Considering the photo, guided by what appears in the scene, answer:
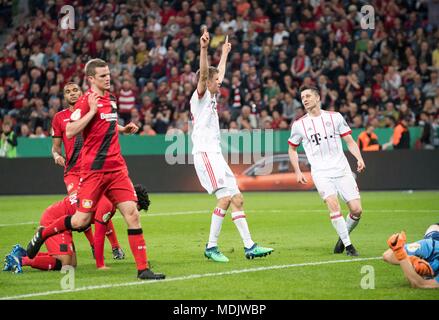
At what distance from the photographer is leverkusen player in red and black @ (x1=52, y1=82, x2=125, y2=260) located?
12.0m

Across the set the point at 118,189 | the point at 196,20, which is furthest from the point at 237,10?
the point at 118,189

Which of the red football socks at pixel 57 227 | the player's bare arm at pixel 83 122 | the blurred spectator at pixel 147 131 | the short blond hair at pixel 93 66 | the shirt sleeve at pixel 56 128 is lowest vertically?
the blurred spectator at pixel 147 131

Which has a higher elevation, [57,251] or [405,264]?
[405,264]

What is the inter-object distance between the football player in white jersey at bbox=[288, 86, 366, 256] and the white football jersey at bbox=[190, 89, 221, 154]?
4.47 feet

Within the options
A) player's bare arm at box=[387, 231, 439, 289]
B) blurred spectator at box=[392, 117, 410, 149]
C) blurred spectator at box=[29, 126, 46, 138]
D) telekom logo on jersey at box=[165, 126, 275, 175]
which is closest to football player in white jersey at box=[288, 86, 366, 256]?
player's bare arm at box=[387, 231, 439, 289]

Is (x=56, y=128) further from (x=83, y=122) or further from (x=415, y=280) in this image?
(x=415, y=280)

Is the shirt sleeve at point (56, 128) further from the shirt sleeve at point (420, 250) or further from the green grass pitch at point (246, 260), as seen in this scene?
the shirt sleeve at point (420, 250)

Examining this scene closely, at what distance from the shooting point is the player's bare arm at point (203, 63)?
11047mm

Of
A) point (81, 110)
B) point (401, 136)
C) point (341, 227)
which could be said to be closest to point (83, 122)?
point (81, 110)

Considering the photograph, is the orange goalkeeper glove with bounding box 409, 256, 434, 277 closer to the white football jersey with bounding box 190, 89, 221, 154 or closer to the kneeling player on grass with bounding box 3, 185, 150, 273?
the white football jersey with bounding box 190, 89, 221, 154

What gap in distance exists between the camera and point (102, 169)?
33.8ft

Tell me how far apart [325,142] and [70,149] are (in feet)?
11.8

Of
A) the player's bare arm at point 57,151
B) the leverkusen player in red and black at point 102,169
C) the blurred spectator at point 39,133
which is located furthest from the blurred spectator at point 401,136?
the leverkusen player in red and black at point 102,169
